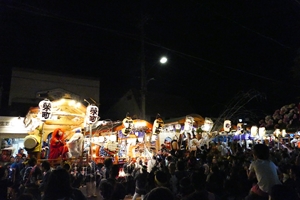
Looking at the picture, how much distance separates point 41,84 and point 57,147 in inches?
433

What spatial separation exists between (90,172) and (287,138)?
23226mm

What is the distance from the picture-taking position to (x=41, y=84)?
20.5 m

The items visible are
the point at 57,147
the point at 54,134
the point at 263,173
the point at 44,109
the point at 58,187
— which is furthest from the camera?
the point at 54,134

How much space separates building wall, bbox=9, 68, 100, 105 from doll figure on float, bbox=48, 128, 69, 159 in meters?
9.79

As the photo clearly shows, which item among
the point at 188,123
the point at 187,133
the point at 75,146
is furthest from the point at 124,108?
the point at 75,146

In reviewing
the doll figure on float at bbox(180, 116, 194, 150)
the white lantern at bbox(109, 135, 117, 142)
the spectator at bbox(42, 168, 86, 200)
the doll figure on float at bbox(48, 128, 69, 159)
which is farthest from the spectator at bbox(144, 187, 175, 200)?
the white lantern at bbox(109, 135, 117, 142)

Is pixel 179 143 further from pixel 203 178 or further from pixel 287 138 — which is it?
pixel 287 138

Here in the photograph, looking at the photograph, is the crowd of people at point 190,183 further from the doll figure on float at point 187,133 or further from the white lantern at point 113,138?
the white lantern at point 113,138

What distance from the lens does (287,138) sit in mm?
25969

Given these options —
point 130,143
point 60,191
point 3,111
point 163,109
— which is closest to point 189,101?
point 163,109

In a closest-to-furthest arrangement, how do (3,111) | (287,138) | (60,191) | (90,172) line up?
(60,191) → (90,172) → (3,111) → (287,138)

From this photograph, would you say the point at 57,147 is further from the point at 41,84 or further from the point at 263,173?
the point at 41,84

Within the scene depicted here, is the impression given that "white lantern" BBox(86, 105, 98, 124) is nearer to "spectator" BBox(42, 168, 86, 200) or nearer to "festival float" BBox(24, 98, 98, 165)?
"festival float" BBox(24, 98, 98, 165)

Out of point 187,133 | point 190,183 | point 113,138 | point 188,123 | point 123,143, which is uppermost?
point 188,123
